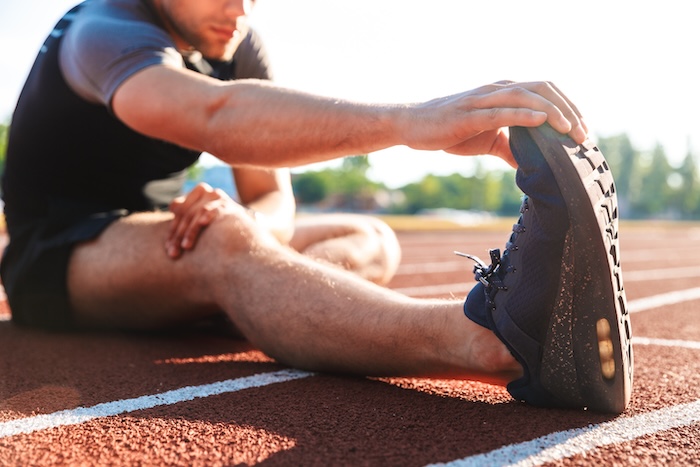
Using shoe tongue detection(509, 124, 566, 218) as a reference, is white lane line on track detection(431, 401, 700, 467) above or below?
below

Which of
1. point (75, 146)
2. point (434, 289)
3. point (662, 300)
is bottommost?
point (434, 289)

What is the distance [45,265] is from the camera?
2553mm

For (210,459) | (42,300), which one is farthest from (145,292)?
(210,459)

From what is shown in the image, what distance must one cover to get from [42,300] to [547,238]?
1.99m

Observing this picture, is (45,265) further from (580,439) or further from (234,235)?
(580,439)

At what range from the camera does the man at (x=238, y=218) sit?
1.60 m

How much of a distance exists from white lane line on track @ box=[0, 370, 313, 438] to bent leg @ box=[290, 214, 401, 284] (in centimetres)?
96

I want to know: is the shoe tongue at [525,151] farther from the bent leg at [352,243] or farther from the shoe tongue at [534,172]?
the bent leg at [352,243]

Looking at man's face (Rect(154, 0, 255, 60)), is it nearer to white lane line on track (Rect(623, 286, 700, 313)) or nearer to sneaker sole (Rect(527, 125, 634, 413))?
sneaker sole (Rect(527, 125, 634, 413))

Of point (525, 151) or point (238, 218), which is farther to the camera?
point (238, 218)

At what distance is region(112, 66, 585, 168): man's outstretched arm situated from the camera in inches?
61.7

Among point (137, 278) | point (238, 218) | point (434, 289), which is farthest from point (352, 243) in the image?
point (434, 289)

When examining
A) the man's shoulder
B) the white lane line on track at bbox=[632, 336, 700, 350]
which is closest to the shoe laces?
the man's shoulder

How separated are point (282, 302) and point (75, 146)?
1.18 meters
